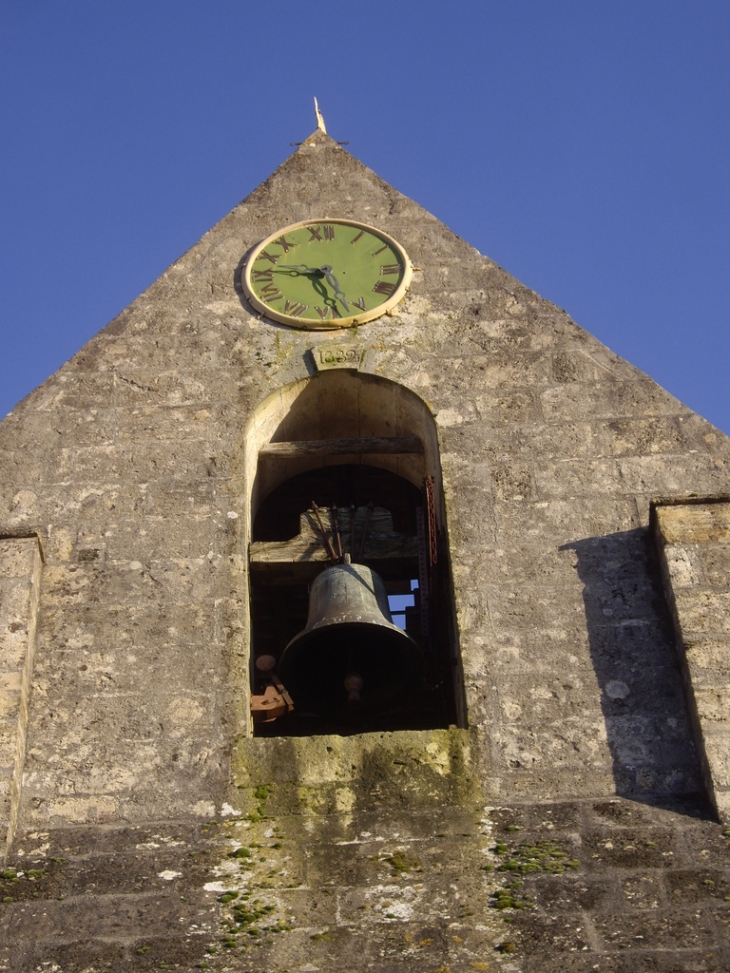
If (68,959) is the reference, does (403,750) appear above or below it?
above

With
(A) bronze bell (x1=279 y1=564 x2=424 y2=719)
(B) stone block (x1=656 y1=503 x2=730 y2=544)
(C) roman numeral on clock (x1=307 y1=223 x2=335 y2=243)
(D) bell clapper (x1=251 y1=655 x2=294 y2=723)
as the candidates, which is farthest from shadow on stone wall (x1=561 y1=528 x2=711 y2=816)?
(C) roman numeral on clock (x1=307 y1=223 x2=335 y2=243)

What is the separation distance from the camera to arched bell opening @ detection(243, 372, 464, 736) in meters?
7.45

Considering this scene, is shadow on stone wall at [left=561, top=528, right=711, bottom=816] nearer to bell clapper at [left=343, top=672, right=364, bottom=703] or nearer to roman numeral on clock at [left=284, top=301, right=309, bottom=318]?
bell clapper at [left=343, top=672, right=364, bottom=703]

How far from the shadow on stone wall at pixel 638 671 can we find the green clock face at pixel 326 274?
7.57ft

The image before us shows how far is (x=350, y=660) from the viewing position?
7504 millimetres

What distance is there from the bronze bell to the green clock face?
6.31ft

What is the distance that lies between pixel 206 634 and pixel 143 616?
325 millimetres

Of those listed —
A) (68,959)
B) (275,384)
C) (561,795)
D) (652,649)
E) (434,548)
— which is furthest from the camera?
(275,384)

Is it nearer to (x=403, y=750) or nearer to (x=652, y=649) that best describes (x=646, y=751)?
(x=652, y=649)

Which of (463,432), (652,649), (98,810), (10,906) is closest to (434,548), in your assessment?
(463,432)

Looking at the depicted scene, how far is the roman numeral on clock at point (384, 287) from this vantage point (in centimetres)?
901

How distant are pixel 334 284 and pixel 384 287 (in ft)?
1.06

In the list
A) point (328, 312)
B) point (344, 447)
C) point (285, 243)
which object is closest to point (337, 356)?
point (328, 312)

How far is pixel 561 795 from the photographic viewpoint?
21.0 feet
